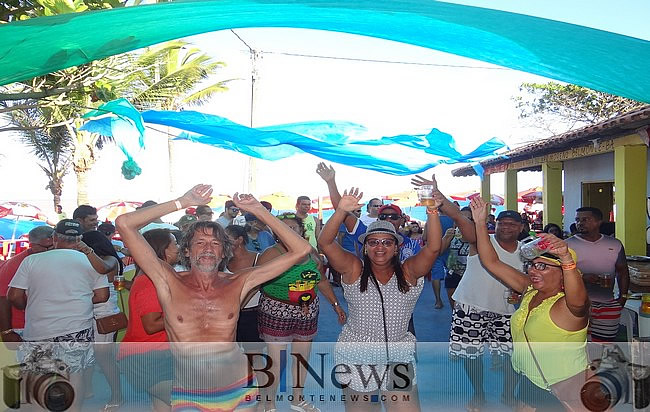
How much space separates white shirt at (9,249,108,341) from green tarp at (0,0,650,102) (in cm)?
135

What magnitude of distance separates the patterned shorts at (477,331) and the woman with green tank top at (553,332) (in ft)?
3.83

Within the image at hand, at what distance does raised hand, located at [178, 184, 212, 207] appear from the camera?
306 centimetres

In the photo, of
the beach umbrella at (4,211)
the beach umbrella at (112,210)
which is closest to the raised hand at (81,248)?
the beach umbrella at (112,210)

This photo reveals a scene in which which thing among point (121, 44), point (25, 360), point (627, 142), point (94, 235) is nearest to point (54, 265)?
point (25, 360)

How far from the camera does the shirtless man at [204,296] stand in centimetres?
290

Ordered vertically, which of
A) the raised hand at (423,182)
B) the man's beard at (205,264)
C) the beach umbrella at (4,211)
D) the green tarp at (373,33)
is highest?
the green tarp at (373,33)

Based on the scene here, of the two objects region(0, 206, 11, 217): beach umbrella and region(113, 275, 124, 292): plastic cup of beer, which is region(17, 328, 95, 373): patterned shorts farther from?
region(0, 206, 11, 217): beach umbrella

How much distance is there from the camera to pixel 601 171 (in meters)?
11.2

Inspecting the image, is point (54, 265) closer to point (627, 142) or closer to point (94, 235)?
point (94, 235)

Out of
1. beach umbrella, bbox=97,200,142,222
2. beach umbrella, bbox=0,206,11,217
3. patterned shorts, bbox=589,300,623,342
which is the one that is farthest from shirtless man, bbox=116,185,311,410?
beach umbrella, bbox=0,206,11,217

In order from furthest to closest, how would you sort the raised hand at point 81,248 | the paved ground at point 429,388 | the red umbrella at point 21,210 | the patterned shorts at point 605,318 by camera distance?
the red umbrella at point 21,210
the patterned shorts at point 605,318
the paved ground at point 429,388
the raised hand at point 81,248

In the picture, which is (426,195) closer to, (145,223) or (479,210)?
(479,210)

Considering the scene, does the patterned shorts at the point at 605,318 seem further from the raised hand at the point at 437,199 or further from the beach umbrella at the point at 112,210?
the beach umbrella at the point at 112,210

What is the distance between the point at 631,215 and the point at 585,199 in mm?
4395
